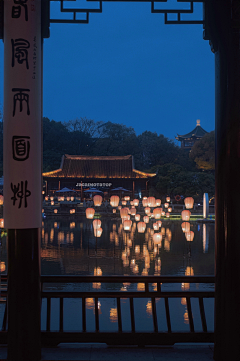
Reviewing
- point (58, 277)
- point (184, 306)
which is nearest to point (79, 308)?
point (184, 306)

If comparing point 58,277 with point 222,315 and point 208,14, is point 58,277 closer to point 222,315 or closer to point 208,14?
point 222,315

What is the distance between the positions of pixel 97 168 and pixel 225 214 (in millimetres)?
35794

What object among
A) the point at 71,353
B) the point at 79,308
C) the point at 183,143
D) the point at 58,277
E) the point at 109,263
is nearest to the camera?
the point at 71,353

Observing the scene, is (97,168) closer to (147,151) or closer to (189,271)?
(147,151)

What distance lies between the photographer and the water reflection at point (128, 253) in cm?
1095

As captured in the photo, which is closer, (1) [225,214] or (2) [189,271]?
(1) [225,214]

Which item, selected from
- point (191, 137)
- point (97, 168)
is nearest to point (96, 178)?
point (97, 168)

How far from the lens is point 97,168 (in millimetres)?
38656

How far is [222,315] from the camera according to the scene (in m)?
3.11

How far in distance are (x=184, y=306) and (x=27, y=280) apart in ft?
17.6

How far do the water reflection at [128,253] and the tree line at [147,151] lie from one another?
1552 cm

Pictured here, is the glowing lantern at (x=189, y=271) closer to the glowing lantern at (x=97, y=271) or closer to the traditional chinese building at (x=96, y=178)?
the glowing lantern at (x=97, y=271)

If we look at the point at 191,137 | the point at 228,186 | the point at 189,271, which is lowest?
the point at 189,271

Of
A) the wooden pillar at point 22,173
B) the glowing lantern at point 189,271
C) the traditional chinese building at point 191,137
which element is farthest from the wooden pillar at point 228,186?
the traditional chinese building at point 191,137
